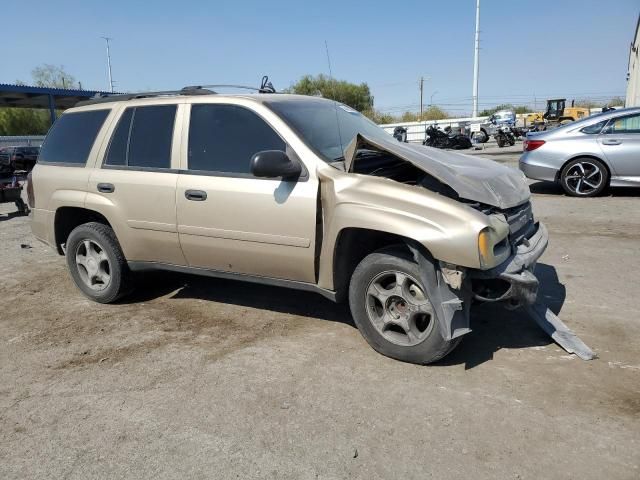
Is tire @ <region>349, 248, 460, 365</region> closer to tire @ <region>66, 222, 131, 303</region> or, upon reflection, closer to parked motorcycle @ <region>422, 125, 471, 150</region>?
tire @ <region>66, 222, 131, 303</region>

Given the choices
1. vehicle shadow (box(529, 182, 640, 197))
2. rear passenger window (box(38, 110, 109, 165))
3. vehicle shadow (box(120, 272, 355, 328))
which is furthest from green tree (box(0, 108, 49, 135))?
vehicle shadow (box(120, 272, 355, 328))

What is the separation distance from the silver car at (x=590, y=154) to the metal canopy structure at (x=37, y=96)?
85.5 ft

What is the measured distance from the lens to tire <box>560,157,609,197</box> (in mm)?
9258

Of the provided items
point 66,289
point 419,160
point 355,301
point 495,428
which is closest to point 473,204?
point 419,160

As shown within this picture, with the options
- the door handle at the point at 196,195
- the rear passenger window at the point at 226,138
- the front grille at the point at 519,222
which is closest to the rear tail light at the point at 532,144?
the front grille at the point at 519,222

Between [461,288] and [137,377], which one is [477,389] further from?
→ [137,377]

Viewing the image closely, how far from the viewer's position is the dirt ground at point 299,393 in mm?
2635

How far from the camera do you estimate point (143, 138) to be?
463 cm

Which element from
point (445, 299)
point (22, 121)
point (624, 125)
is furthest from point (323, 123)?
point (22, 121)

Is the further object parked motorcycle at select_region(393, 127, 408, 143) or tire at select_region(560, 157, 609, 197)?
parked motorcycle at select_region(393, 127, 408, 143)

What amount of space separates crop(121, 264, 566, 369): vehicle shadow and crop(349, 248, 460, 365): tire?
229mm

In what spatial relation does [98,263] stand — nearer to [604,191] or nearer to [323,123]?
[323,123]

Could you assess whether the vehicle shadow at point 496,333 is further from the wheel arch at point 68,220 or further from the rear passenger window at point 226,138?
the wheel arch at point 68,220

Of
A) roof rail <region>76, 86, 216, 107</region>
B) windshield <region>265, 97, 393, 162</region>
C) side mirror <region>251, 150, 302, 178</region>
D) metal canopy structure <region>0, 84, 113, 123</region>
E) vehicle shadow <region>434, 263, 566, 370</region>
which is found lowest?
vehicle shadow <region>434, 263, 566, 370</region>
